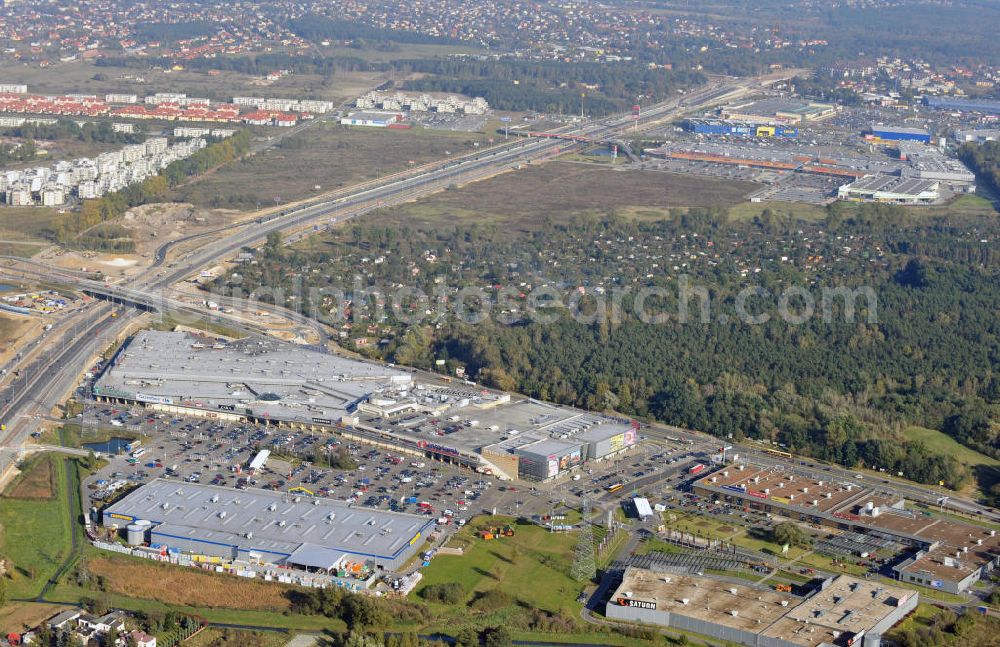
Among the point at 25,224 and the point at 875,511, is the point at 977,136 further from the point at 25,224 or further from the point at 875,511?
the point at 875,511

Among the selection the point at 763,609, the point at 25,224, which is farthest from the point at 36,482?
the point at 25,224

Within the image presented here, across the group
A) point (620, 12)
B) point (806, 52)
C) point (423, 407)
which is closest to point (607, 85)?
point (806, 52)

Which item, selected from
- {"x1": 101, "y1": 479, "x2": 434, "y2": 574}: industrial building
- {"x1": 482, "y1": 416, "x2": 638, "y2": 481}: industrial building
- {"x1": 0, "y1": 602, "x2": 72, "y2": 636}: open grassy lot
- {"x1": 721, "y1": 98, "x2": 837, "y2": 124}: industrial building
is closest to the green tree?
{"x1": 101, "y1": 479, "x2": 434, "y2": 574}: industrial building

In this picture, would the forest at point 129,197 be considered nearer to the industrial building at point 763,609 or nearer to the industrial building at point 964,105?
the industrial building at point 763,609

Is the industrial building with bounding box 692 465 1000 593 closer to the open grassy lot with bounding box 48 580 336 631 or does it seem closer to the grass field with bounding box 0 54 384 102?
the open grassy lot with bounding box 48 580 336 631

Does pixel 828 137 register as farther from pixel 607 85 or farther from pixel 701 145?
pixel 607 85

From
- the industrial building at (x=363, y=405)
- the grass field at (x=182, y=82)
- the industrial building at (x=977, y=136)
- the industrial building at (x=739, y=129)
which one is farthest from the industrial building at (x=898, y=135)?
the industrial building at (x=363, y=405)
